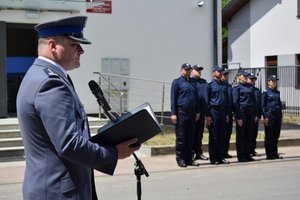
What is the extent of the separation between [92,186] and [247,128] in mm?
8545

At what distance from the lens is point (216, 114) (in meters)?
10.5

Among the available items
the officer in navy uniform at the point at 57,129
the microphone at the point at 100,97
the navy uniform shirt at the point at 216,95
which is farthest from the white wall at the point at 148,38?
the officer in navy uniform at the point at 57,129

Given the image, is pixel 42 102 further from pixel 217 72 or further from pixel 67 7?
pixel 67 7

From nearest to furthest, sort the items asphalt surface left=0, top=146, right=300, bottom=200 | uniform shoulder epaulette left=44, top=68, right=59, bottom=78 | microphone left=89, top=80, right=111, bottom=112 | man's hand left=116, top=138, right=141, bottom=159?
uniform shoulder epaulette left=44, top=68, right=59, bottom=78 < man's hand left=116, top=138, right=141, bottom=159 < microphone left=89, top=80, right=111, bottom=112 < asphalt surface left=0, top=146, right=300, bottom=200

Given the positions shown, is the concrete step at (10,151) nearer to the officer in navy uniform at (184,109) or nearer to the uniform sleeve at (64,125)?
the officer in navy uniform at (184,109)

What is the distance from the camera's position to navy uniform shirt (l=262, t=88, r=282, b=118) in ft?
36.7

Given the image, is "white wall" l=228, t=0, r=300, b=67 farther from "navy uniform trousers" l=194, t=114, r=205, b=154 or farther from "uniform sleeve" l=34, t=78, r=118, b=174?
"uniform sleeve" l=34, t=78, r=118, b=174

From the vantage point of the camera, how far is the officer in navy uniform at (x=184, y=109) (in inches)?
400

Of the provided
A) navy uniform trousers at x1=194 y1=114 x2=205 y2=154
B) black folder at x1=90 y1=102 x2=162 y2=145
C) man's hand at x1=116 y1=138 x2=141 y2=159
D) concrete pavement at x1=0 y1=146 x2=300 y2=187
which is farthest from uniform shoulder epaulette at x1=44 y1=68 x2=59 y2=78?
navy uniform trousers at x1=194 y1=114 x2=205 y2=154

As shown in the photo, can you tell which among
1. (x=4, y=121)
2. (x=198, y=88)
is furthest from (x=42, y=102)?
(x=4, y=121)

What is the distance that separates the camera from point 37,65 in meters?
2.74

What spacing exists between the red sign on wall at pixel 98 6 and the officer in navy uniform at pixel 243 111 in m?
4.90

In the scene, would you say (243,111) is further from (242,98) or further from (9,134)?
(9,134)

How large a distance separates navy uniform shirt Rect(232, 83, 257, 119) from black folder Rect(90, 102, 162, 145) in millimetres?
8264
